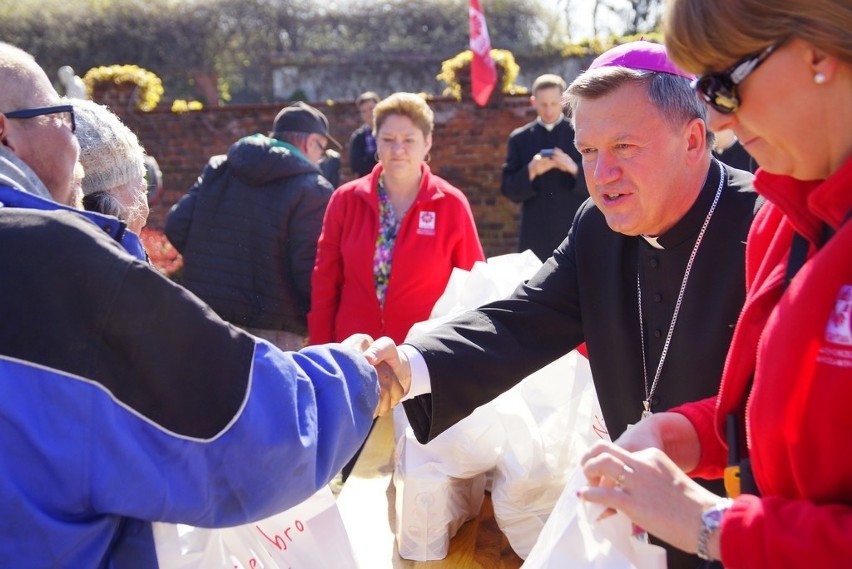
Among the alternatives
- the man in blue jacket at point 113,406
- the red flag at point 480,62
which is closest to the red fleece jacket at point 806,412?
the man in blue jacket at point 113,406

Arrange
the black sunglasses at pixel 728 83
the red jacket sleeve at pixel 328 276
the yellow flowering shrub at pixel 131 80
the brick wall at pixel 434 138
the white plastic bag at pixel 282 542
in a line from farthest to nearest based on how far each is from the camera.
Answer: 1. the yellow flowering shrub at pixel 131 80
2. the brick wall at pixel 434 138
3. the red jacket sleeve at pixel 328 276
4. the white plastic bag at pixel 282 542
5. the black sunglasses at pixel 728 83

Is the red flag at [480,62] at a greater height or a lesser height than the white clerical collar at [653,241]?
greater

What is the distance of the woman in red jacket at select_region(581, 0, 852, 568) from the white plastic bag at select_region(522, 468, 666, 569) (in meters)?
0.23

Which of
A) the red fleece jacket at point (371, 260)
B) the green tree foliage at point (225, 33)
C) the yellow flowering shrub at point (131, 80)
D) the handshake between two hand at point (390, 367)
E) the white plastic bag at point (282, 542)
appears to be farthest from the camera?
the green tree foliage at point (225, 33)

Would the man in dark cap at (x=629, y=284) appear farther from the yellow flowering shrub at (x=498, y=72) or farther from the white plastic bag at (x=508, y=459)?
the yellow flowering shrub at (x=498, y=72)

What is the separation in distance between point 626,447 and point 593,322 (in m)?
0.80

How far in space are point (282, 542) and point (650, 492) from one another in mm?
934

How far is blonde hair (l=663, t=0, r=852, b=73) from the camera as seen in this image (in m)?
1.13

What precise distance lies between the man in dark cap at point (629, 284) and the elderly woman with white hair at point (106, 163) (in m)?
0.88

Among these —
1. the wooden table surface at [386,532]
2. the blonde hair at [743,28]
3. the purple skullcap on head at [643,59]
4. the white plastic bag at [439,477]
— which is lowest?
the wooden table surface at [386,532]

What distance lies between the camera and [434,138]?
33.3ft

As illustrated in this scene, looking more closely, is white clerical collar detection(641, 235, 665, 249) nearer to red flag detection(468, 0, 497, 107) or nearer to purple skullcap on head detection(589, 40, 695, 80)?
purple skullcap on head detection(589, 40, 695, 80)

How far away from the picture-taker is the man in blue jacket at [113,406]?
4.19 feet

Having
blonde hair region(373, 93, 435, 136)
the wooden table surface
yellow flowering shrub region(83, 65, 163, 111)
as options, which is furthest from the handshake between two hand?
yellow flowering shrub region(83, 65, 163, 111)
